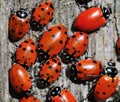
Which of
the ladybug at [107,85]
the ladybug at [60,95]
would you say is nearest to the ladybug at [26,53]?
the ladybug at [60,95]

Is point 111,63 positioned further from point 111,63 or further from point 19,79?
point 19,79

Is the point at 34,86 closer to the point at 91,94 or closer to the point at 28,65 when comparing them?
the point at 28,65

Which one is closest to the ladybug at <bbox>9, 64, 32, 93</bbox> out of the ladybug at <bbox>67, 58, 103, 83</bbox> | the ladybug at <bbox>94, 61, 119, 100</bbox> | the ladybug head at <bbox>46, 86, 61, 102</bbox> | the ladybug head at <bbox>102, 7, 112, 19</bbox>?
the ladybug head at <bbox>46, 86, 61, 102</bbox>

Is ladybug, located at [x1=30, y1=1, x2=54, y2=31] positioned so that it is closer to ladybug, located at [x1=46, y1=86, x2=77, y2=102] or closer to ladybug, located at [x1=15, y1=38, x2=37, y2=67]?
ladybug, located at [x1=15, y1=38, x2=37, y2=67]

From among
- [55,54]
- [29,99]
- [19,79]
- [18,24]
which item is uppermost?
[18,24]

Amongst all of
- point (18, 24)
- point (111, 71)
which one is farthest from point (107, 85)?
point (18, 24)

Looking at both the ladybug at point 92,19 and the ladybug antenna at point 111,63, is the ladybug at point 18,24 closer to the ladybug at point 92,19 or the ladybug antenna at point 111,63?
the ladybug at point 92,19
